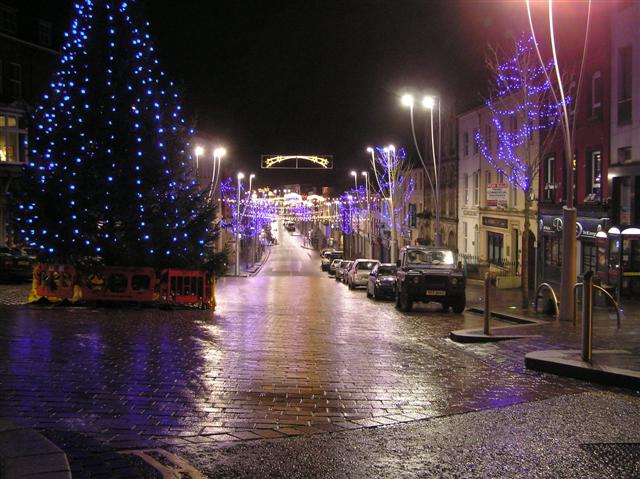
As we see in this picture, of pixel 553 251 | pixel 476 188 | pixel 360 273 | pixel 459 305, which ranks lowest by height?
pixel 459 305

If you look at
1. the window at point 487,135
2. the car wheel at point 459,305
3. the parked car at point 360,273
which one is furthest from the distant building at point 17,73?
the window at point 487,135

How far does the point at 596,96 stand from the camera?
2898cm

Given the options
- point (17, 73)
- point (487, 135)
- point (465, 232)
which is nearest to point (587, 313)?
point (487, 135)

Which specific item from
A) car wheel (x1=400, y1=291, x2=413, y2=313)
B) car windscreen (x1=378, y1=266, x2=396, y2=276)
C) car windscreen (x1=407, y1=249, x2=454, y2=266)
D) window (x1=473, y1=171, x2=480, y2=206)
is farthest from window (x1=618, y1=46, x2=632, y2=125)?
window (x1=473, y1=171, x2=480, y2=206)

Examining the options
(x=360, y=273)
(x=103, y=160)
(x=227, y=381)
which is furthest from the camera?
(x=360, y=273)

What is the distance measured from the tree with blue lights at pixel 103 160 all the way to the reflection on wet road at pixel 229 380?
5.02 meters

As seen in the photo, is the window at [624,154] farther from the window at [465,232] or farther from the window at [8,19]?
the window at [8,19]

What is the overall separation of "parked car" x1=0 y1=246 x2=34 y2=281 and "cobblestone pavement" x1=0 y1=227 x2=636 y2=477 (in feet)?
46.3

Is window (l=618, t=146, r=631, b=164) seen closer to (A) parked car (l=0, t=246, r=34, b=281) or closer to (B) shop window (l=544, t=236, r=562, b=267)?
(B) shop window (l=544, t=236, r=562, b=267)

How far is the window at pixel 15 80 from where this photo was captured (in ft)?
131

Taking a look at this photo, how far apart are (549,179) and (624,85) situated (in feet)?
26.3

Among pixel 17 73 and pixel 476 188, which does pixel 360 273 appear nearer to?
pixel 476 188

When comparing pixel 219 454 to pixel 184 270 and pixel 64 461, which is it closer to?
pixel 64 461

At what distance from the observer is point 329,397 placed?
8188 millimetres
